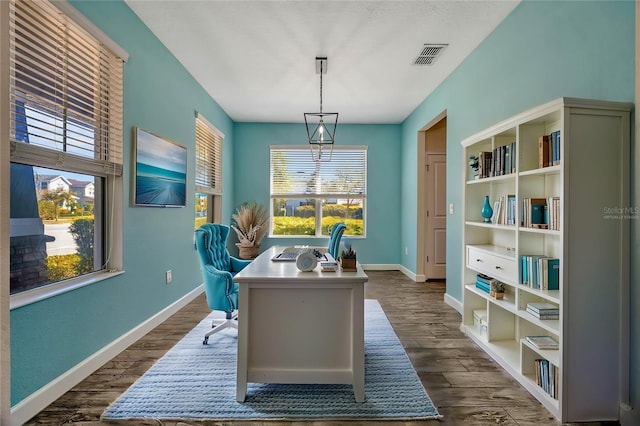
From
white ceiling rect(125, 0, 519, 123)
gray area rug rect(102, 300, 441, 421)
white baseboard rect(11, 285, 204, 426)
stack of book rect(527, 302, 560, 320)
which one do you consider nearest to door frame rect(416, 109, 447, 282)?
white ceiling rect(125, 0, 519, 123)

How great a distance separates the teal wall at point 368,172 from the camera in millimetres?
5906

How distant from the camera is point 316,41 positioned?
302 centimetres

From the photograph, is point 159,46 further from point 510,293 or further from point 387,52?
point 510,293

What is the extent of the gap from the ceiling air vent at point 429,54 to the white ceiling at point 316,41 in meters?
0.06

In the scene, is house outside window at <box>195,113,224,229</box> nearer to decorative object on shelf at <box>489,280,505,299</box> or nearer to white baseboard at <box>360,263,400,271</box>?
white baseboard at <box>360,263,400,271</box>

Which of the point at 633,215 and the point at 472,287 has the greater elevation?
the point at 633,215

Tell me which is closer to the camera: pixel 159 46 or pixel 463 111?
pixel 159 46

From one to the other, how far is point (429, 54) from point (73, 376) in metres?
4.06

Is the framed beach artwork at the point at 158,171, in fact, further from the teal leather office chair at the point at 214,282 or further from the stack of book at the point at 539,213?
the stack of book at the point at 539,213

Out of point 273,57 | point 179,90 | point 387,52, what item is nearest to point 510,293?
point 387,52

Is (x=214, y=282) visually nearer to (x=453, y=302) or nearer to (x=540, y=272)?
(x=540, y=272)

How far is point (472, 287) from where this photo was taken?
2.85 m

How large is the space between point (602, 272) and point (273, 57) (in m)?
3.30

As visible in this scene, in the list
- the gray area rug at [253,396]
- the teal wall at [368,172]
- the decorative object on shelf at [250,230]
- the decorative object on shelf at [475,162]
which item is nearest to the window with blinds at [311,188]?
the teal wall at [368,172]
